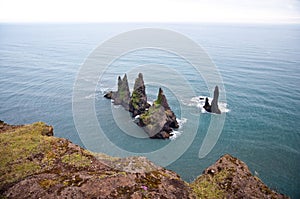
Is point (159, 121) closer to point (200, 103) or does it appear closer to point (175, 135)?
point (175, 135)

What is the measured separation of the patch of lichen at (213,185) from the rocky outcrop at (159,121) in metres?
34.6

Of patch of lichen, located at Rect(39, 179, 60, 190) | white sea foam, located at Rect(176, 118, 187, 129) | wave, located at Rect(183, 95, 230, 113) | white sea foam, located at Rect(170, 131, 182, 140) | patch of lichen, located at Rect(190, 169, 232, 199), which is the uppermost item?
patch of lichen, located at Rect(39, 179, 60, 190)

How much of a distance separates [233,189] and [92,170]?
1204 centimetres

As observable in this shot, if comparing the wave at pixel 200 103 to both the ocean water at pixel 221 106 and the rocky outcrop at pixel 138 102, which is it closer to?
the ocean water at pixel 221 106

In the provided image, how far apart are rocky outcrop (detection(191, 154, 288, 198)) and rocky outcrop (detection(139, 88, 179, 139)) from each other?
111ft

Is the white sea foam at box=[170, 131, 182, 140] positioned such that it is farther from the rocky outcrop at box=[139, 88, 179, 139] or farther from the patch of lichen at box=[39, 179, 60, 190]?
the patch of lichen at box=[39, 179, 60, 190]

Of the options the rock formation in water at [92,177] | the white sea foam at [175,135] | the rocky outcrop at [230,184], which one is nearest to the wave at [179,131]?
the white sea foam at [175,135]

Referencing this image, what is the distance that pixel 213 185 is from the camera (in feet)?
→ 60.3

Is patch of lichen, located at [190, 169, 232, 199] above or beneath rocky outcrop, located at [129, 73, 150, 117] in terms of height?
above

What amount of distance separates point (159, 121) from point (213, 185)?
1505 inches

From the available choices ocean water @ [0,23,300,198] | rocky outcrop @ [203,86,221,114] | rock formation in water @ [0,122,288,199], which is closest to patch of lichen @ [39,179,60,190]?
rock formation in water @ [0,122,288,199]

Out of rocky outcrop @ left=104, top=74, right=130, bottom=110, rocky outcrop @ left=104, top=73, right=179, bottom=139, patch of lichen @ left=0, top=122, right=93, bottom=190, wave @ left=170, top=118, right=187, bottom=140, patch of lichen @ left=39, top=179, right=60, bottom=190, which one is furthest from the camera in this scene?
rocky outcrop @ left=104, top=74, right=130, bottom=110

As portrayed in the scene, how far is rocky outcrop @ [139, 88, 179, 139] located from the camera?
54.7m

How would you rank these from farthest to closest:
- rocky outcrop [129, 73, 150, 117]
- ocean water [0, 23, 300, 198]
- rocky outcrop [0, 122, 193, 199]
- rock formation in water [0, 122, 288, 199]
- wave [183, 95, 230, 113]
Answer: wave [183, 95, 230, 113] < rocky outcrop [129, 73, 150, 117] < ocean water [0, 23, 300, 198] < rock formation in water [0, 122, 288, 199] < rocky outcrop [0, 122, 193, 199]
